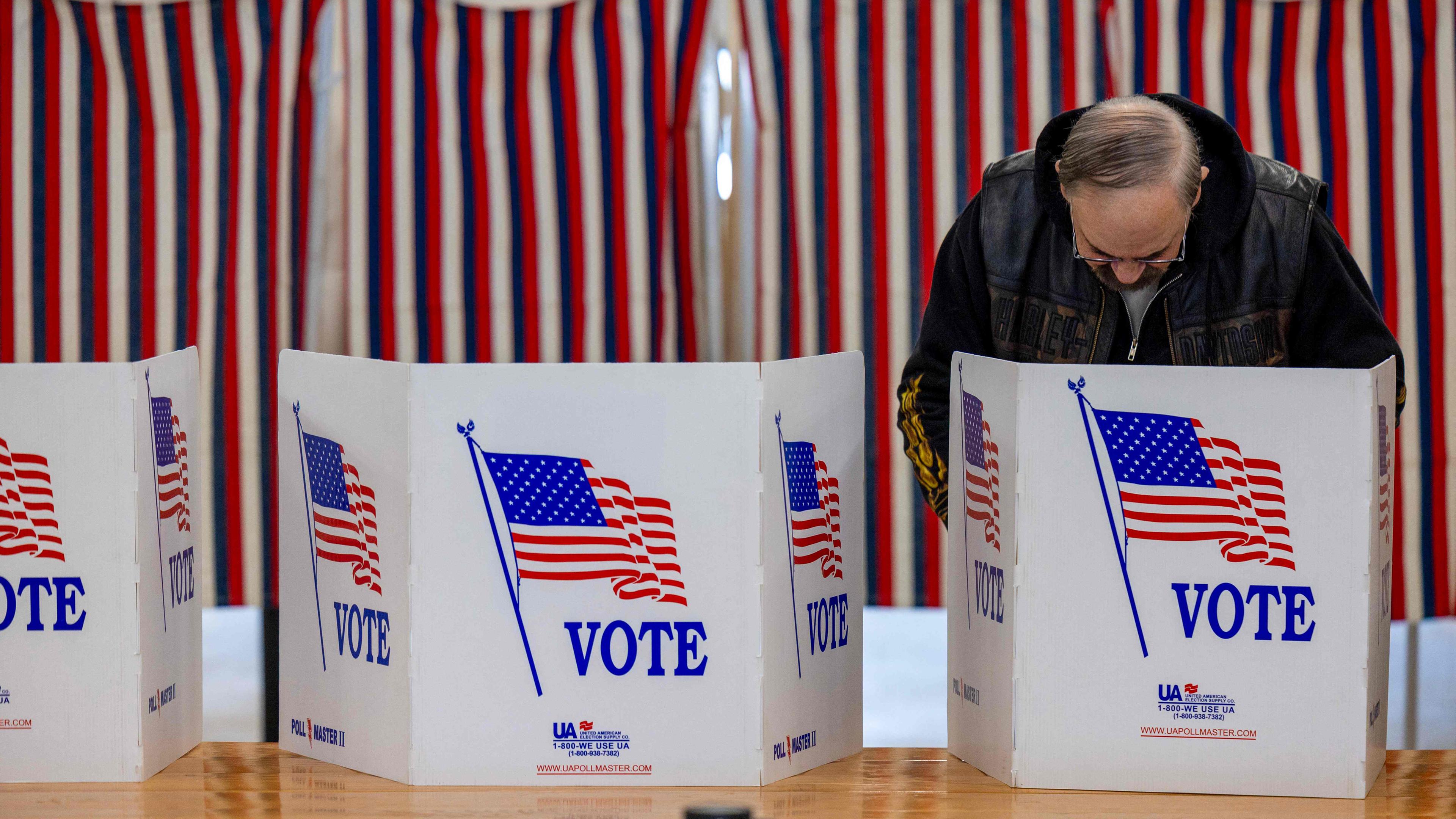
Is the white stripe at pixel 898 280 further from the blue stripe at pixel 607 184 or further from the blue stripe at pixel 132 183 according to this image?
the blue stripe at pixel 132 183

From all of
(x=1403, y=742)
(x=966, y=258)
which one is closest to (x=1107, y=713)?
(x=966, y=258)

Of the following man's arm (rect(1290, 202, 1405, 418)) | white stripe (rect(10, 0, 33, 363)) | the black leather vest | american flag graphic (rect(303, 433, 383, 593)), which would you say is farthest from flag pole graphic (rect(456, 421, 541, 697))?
white stripe (rect(10, 0, 33, 363))

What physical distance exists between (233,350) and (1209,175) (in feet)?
7.70

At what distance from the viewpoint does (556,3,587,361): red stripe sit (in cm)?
298

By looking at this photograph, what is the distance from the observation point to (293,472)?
1.21 meters

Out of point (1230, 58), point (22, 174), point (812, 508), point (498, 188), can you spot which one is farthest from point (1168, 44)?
point (22, 174)

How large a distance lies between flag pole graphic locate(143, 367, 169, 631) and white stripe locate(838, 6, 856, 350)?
77.1 inches

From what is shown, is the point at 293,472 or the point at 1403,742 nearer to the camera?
the point at 293,472

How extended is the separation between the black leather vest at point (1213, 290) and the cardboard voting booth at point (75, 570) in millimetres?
950

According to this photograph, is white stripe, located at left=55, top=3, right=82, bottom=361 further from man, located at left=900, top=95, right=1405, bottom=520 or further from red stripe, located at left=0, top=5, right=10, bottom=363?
man, located at left=900, top=95, right=1405, bottom=520

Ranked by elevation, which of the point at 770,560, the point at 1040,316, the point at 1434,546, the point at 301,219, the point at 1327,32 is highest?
the point at 1327,32

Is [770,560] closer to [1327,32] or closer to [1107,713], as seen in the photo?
[1107,713]

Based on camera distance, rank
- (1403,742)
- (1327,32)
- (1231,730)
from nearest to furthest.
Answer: (1231,730), (1327,32), (1403,742)

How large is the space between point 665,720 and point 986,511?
0.34 m
